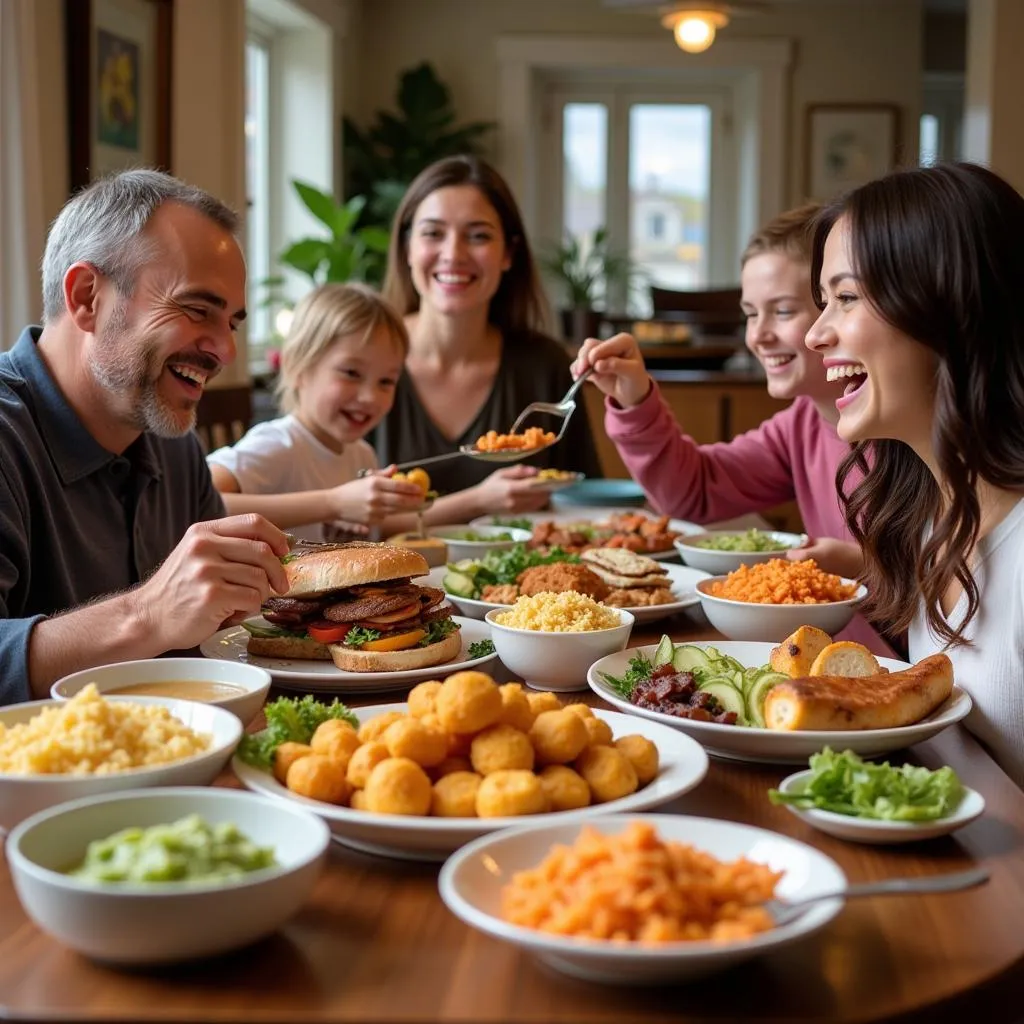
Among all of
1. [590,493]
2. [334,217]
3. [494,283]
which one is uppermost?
[334,217]

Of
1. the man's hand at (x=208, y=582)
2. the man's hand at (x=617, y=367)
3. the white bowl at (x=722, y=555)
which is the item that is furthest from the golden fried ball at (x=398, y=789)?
the man's hand at (x=617, y=367)

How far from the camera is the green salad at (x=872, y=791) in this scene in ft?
3.52

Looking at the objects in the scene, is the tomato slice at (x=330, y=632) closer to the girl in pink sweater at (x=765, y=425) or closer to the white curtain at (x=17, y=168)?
the girl in pink sweater at (x=765, y=425)

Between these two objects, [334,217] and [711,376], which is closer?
[711,376]

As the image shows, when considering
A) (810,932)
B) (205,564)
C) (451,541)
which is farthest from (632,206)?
(810,932)

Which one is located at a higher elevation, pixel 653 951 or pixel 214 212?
pixel 214 212

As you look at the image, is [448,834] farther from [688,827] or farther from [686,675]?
[686,675]

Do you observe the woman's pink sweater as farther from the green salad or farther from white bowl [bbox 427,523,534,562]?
the green salad

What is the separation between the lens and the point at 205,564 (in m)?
1.50

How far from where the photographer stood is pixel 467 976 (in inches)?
33.9

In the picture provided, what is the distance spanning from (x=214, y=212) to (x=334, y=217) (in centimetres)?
492

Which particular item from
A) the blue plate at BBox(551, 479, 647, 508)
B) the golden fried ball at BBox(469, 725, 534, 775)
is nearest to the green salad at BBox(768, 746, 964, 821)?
the golden fried ball at BBox(469, 725, 534, 775)

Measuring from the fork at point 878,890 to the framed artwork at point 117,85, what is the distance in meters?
4.09

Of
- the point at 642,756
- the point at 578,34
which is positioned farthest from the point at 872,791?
the point at 578,34
